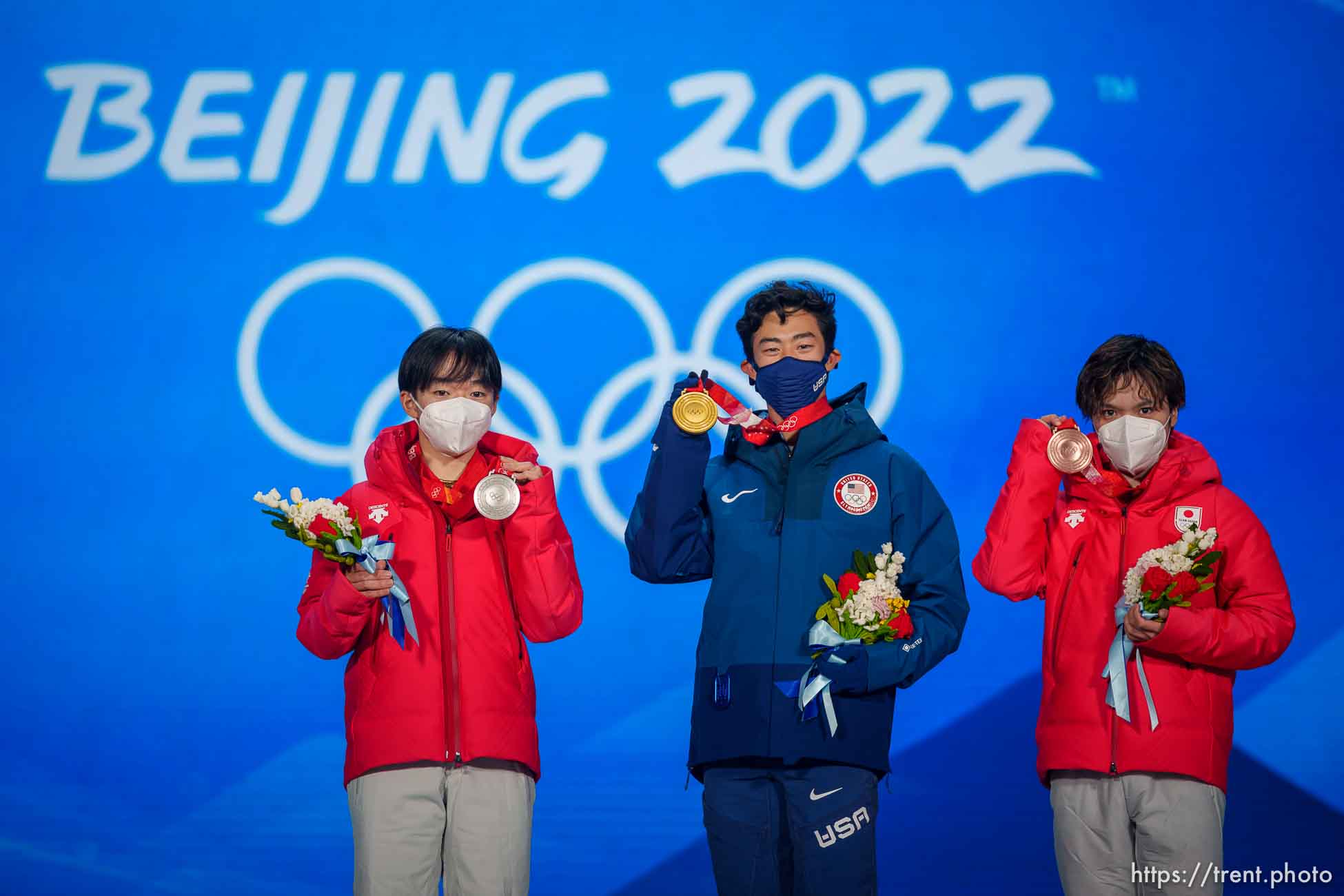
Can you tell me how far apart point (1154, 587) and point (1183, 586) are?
0.07m

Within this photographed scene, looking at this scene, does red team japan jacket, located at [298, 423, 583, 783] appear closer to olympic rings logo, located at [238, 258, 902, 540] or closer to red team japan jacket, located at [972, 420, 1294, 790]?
red team japan jacket, located at [972, 420, 1294, 790]

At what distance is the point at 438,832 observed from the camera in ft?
11.2

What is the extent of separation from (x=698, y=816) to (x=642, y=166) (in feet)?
8.32

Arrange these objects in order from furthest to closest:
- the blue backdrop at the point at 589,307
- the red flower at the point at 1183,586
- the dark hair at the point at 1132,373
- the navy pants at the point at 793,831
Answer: the blue backdrop at the point at 589,307, the dark hair at the point at 1132,373, the red flower at the point at 1183,586, the navy pants at the point at 793,831

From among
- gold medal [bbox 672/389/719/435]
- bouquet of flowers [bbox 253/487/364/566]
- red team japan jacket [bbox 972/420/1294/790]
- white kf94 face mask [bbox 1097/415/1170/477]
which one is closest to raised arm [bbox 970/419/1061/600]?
red team japan jacket [bbox 972/420/1294/790]

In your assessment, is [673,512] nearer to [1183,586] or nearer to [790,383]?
[790,383]

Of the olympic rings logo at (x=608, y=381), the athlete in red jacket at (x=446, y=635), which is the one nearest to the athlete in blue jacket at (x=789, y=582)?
the athlete in red jacket at (x=446, y=635)

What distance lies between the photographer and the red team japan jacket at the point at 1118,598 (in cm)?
346

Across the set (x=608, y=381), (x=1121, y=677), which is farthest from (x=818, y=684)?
(x=608, y=381)

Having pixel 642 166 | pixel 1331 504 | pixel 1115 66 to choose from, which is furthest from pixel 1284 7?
pixel 642 166

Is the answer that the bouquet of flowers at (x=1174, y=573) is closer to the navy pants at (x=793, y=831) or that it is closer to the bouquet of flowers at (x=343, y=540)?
the navy pants at (x=793, y=831)

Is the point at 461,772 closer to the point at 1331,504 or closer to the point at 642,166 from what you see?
the point at 642,166

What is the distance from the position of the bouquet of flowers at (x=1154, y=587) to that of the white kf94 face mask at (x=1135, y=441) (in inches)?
9.2

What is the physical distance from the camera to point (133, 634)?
5.46m
